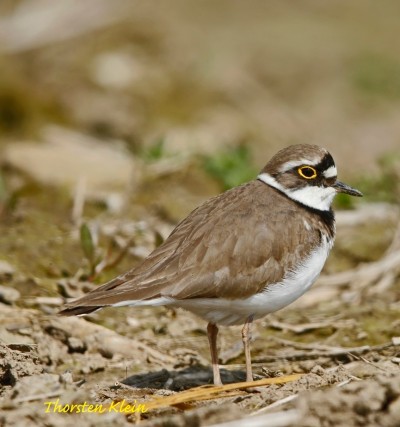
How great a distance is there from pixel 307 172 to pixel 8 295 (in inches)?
89.3

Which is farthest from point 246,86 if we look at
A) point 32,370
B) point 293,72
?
point 32,370

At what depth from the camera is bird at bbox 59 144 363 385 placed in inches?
215

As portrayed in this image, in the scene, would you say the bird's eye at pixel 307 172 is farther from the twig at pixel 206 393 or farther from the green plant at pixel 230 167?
the green plant at pixel 230 167

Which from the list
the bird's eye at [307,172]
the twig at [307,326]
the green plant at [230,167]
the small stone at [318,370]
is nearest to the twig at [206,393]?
the small stone at [318,370]

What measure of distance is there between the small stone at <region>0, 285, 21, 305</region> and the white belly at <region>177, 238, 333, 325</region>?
5.11ft

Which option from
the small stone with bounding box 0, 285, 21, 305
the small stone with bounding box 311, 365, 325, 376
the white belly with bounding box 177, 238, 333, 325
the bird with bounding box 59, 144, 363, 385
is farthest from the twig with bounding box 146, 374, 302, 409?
the small stone with bounding box 0, 285, 21, 305

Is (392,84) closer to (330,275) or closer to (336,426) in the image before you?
(330,275)

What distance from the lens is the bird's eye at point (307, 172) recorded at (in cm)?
631

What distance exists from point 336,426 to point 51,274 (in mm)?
3504

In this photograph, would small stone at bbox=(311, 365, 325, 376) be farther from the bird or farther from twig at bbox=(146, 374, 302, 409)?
the bird

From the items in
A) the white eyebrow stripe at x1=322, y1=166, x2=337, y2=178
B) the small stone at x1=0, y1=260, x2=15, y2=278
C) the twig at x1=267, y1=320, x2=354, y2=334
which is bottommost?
the twig at x1=267, y1=320, x2=354, y2=334

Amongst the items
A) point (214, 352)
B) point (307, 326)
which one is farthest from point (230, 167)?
point (214, 352)

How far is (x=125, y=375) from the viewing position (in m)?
5.93

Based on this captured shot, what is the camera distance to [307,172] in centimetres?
633
